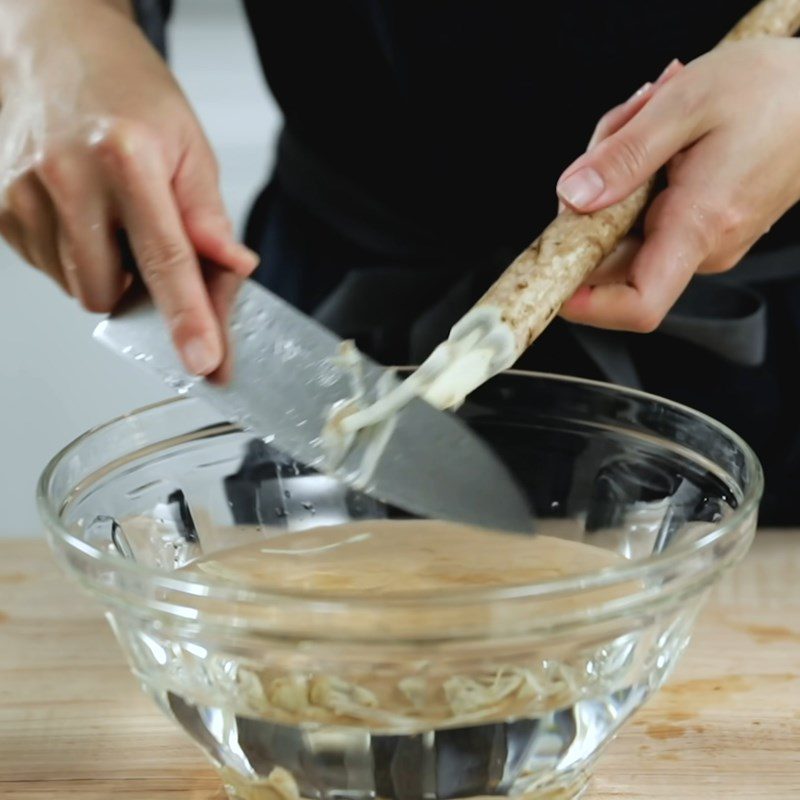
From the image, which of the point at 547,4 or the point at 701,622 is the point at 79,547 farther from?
the point at 547,4

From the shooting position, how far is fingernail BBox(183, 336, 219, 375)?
600 millimetres

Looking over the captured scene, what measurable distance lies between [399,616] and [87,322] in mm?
1966

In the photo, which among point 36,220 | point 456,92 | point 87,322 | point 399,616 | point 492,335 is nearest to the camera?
point 399,616

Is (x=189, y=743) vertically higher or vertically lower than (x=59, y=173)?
lower

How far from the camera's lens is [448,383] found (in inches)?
23.5

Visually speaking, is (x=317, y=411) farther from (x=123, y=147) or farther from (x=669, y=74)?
(x=669, y=74)

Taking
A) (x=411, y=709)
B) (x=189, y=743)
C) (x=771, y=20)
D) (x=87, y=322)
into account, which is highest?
(x=771, y=20)

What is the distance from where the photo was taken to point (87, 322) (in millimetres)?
2316

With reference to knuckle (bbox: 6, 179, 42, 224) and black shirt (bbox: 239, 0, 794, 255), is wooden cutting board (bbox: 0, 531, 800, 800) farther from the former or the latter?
black shirt (bbox: 239, 0, 794, 255)

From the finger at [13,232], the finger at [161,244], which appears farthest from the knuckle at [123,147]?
the finger at [13,232]

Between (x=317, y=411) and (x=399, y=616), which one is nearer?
(x=399, y=616)

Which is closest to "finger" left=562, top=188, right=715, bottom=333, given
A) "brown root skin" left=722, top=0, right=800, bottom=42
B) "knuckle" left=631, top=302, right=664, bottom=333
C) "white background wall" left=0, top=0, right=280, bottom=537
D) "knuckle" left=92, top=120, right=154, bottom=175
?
"knuckle" left=631, top=302, right=664, bottom=333

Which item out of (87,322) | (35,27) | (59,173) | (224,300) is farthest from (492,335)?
(87,322)

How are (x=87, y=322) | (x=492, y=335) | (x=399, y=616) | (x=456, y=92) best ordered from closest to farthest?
(x=399, y=616), (x=492, y=335), (x=456, y=92), (x=87, y=322)
